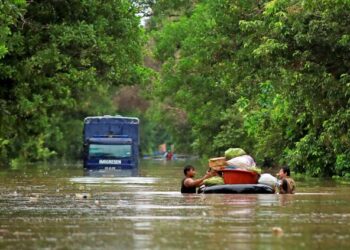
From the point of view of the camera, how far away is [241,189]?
23453 mm

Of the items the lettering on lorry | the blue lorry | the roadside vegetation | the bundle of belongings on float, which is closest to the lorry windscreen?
the blue lorry

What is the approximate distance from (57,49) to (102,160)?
16.2 meters

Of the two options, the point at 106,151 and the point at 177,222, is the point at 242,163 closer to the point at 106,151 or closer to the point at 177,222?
the point at 177,222

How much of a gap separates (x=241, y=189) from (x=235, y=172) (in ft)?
1.64

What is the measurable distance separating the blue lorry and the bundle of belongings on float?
30.9 meters

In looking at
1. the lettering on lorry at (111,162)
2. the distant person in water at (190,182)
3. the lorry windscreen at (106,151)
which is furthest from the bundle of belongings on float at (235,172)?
the lorry windscreen at (106,151)

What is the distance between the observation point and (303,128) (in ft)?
145

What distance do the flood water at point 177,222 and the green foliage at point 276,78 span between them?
11.2 m

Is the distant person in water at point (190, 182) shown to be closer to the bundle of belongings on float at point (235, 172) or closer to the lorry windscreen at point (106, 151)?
the bundle of belongings on float at point (235, 172)

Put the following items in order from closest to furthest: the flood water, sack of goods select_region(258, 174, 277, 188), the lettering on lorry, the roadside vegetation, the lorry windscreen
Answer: the flood water, sack of goods select_region(258, 174, 277, 188), the roadside vegetation, the lettering on lorry, the lorry windscreen

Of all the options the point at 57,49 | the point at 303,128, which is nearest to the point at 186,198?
the point at 57,49

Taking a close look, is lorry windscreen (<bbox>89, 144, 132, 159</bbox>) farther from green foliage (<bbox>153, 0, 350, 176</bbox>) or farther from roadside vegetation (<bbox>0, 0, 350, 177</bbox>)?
green foliage (<bbox>153, 0, 350, 176</bbox>)

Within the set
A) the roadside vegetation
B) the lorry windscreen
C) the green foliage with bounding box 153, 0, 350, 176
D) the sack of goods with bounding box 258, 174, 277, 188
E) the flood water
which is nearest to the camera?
the flood water

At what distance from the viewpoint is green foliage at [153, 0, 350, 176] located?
1296 inches
